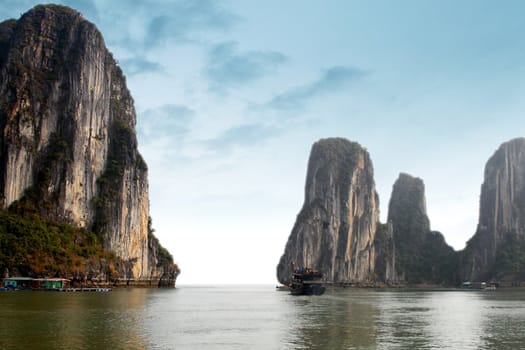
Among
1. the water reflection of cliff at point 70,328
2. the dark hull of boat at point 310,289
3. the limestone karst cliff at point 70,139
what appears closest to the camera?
the water reflection of cliff at point 70,328

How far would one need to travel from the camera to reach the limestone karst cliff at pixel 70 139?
122m

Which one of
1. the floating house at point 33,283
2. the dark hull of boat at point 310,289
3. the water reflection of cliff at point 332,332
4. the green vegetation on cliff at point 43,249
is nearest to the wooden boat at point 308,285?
the dark hull of boat at point 310,289

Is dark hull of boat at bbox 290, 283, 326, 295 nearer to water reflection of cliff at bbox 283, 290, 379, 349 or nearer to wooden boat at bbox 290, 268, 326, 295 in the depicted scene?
wooden boat at bbox 290, 268, 326, 295

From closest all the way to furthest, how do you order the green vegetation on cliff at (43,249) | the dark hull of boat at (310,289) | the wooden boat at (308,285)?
1. the green vegetation on cliff at (43,249)
2. the dark hull of boat at (310,289)
3. the wooden boat at (308,285)

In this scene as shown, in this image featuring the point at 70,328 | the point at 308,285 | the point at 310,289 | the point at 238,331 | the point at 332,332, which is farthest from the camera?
the point at 308,285

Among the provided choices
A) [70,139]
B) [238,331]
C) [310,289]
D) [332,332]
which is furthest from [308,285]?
[332,332]

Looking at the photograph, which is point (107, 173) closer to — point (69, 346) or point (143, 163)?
point (143, 163)

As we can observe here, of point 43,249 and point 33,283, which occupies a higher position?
point 43,249

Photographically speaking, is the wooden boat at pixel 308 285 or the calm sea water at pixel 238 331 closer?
the calm sea water at pixel 238 331

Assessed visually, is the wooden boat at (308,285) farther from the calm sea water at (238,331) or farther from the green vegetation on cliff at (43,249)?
the calm sea water at (238,331)

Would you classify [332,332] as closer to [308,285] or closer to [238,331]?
[238,331]

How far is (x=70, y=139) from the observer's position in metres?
132

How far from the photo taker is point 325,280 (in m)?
200

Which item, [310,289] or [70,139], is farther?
[70,139]
